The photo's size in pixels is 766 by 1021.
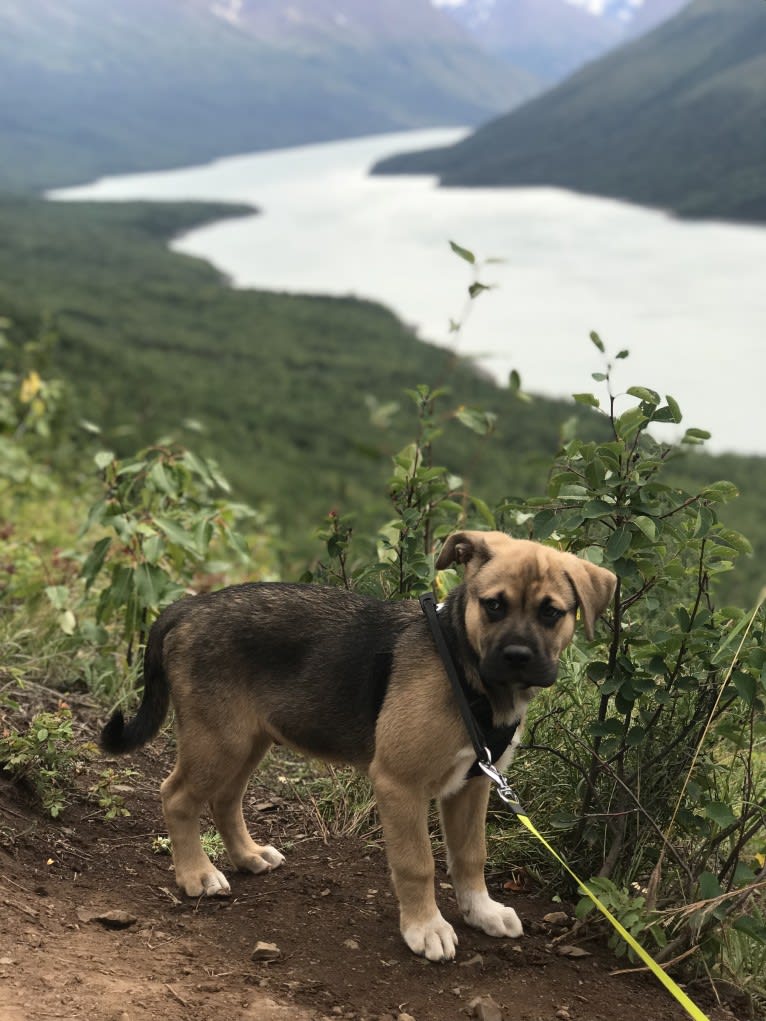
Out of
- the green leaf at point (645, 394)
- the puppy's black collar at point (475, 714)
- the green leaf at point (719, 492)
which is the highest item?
the green leaf at point (645, 394)

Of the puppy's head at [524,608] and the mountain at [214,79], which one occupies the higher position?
the mountain at [214,79]

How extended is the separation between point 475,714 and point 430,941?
2.75 feet

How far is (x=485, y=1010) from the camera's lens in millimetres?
3744

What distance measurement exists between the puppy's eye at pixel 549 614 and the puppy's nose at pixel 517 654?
0.16 metres

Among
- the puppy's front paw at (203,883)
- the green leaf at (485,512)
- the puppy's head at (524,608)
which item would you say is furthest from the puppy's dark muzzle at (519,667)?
the green leaf at (485,512)

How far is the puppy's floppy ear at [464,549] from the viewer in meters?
4.11

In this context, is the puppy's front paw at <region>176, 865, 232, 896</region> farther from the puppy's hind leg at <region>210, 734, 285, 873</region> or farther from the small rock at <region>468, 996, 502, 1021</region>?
the small rock at <region>468, 996, 502, 1021</region>

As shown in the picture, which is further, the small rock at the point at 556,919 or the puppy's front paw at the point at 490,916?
the small rock at the point at 556,919

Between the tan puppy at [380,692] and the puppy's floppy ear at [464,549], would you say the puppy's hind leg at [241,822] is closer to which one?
the tan puppy at [380,692]

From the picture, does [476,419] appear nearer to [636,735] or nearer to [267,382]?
[636,735]

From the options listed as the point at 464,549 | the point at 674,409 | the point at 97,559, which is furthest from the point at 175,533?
the point at 674,409

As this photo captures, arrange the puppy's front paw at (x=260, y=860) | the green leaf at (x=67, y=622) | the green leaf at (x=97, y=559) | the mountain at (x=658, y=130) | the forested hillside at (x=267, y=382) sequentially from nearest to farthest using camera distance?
the puppy's front paw at (x=260, y=860), the green leaf at (x=97, y=559), the green leaf at (x=67, y=622), the forested hillside at (x=267, y=382), the mountain at (x=658, y=130)

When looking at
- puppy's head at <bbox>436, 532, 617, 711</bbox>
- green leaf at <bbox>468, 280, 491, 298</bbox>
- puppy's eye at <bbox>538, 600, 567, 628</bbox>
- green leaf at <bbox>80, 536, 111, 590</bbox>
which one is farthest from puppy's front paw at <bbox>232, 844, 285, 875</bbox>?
green leaf at <bbox>468, 280, 491, 298</bbox>

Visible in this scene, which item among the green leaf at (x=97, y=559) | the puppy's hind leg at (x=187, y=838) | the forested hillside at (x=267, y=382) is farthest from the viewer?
the forested hillside at (x=267, y=382)
